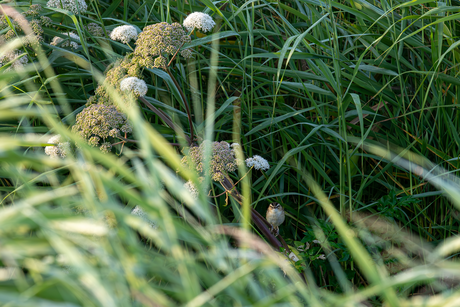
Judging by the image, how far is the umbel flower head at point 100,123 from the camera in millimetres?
1173

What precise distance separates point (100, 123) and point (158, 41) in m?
0.32

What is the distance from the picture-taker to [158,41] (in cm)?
122

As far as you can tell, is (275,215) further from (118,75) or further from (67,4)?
(67,4)

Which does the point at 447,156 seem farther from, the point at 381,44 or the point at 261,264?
the point at 261,264

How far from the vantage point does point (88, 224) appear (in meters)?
0.44

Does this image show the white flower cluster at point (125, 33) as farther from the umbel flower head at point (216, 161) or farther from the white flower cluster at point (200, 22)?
the umbel flower head at point (216, 161)

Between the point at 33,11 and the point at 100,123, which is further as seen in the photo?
the point at 33,11

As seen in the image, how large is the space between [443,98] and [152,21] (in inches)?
51.6

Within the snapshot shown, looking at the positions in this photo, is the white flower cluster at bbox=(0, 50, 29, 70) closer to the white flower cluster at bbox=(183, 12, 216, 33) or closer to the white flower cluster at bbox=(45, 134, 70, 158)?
the white flower cluster at bbox=(45, 134, 70, 158)

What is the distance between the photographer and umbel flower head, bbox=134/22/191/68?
122cm

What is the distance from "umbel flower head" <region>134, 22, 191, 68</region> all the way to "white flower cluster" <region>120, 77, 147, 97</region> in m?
0.07

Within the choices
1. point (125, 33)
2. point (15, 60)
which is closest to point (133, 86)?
point (125, 33)

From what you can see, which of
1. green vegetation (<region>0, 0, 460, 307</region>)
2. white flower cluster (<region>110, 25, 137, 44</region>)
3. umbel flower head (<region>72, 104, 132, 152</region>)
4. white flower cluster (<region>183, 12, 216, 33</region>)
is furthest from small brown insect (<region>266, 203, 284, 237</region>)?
white flower cluster (<region>110, 25, 137, 44</region>)

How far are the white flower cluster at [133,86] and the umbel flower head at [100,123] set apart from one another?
0.27ft
